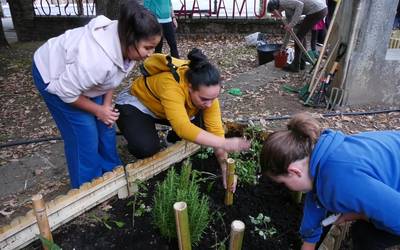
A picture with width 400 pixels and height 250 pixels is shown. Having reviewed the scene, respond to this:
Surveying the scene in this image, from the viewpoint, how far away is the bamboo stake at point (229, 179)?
83.5 inches

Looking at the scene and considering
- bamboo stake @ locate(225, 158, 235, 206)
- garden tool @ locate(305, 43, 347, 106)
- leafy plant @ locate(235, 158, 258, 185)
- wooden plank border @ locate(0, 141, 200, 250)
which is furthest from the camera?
garden tool @ locate(305, 43, 347, 106)

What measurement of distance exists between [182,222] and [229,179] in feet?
2.19

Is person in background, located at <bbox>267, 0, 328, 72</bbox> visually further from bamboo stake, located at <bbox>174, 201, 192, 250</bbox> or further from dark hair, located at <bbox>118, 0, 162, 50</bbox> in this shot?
bamboo stake, located at <bbox>174, 201, 192, 250</bbox>

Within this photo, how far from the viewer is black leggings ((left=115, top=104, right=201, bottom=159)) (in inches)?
105

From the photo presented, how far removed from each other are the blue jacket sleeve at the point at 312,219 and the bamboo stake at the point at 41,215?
4.38 ft

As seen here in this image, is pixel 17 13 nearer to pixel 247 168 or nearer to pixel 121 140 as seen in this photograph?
pixel 121 140

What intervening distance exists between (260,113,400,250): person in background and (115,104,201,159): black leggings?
119cm

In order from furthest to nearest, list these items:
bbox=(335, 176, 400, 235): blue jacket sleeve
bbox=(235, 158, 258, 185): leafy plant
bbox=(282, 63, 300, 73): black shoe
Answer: bbox=(282, 63, 300, 73): black shoe < bbox=(235, 158, 258, 185): leafy plant < bbox=(335, 176, 400, 235): blue jacket sleeve

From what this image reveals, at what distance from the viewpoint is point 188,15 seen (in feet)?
29.1

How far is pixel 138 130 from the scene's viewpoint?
2701mm

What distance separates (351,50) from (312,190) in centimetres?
309

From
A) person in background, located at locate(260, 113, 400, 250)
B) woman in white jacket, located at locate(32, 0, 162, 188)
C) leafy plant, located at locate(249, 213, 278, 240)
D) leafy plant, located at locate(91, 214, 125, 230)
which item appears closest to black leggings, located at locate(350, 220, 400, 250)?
person in background, located at locate(260, 113, 400, 250)

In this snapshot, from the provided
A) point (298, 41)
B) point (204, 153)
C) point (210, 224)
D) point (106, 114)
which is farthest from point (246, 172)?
point (298, 41)

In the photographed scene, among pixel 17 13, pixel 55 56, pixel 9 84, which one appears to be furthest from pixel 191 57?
pixel 17 13
